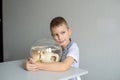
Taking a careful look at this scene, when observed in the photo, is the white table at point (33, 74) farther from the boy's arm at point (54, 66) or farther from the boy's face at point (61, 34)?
the boy's face at point (61, 34)

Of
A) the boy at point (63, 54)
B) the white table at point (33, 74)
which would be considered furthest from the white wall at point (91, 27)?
the white table at point (33, 74)

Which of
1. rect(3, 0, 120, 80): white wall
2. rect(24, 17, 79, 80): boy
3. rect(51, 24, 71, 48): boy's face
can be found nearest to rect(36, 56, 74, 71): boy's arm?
rect(24, 17, 79, 80): boy

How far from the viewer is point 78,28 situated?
1.98 m

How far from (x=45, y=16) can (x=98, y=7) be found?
852mm

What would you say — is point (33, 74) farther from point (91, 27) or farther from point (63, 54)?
point (91, 27)

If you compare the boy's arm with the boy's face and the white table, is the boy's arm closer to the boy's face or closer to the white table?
the white table

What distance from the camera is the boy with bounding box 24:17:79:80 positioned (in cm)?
109

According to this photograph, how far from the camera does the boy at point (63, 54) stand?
1.09 meters

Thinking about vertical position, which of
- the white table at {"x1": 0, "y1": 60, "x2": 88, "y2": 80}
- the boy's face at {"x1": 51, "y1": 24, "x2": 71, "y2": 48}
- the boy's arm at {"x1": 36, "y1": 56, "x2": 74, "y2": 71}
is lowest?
the white table at {"x1": 0, "y1": 60, "x2": 88, "y2": 80}

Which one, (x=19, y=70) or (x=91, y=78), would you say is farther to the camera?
(x=91, y=78)

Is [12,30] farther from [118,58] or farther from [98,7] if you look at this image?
[118,58]

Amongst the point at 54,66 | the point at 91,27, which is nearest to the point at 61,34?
the point at 54,66

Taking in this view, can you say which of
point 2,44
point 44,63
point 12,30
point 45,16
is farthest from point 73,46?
point 2,44

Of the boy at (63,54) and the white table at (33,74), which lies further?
the boy at (63,54)
